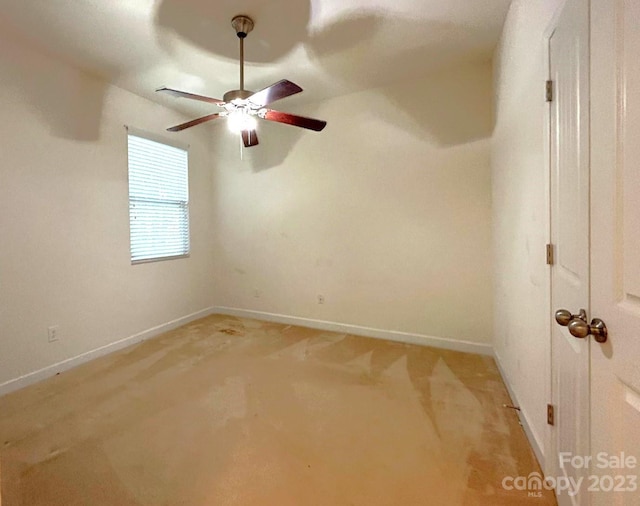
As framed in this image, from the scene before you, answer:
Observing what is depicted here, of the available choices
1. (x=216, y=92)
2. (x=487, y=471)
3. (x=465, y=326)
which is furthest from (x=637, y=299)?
(x=216, y=92)

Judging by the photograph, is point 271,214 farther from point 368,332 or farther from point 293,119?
point 368,332

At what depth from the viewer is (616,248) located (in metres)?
0.75

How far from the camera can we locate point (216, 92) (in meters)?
3.23

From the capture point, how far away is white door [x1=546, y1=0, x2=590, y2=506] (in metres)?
0.96

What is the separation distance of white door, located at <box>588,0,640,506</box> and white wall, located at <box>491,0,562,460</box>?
24.4 inches

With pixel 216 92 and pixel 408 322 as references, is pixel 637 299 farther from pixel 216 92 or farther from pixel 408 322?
pixel 216 92

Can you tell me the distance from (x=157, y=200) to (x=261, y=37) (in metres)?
2.17

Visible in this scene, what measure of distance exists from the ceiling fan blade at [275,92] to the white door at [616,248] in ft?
4.55

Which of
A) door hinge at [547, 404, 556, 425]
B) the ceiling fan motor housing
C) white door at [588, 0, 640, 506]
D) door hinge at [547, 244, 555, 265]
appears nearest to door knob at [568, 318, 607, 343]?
white door at [588, 0, 640, 506]

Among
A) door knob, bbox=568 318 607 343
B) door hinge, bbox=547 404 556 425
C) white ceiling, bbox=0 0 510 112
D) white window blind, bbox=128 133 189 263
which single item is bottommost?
door hinge, bbox=547 404 556 425

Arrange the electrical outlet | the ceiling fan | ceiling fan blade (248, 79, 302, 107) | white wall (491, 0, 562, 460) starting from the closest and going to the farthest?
1. white wall (491, 0, 562, 460)
2. ceiling fan blade (248, 79, 302, 107)
3. the ceiling fan
4. the electrical outlet

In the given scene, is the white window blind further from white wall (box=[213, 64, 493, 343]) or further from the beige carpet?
the beige carpet

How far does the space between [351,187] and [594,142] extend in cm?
259

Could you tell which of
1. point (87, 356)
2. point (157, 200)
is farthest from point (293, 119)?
point (87, 356)
